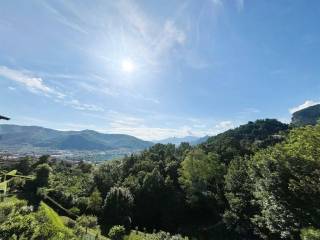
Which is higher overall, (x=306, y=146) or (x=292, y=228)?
(x=306, y=146)

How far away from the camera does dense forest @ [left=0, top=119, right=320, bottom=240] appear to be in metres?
30.2

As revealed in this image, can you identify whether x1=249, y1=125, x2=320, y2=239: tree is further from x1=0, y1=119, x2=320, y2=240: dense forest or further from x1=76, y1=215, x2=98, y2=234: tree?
x1=76, y1=215, x2=98, y2=234: tree

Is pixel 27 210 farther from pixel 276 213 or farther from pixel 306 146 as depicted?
pixel 306 146

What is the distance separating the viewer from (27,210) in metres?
41.9

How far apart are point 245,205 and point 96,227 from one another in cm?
2526

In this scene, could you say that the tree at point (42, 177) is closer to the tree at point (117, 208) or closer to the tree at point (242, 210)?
the tree at point (117, 208)

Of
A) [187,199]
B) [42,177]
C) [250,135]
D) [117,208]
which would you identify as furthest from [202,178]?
[250,135]

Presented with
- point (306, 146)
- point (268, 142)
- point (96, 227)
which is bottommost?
point (96, 227)

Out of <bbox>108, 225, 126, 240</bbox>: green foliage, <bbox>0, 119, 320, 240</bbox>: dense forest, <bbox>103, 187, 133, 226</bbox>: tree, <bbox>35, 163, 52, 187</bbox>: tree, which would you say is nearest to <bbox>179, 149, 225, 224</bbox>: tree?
<bbox>0, 119, 320, 240</bbox>: dense forest

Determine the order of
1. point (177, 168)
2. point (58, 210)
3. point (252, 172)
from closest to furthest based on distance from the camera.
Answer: point (252, 172), point (58, 210), point (177, 168)

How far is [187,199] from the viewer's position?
210 feet

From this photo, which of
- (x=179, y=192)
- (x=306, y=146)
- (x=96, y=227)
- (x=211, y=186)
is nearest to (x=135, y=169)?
(x=179, y=192)

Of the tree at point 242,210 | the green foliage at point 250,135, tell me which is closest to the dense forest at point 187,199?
the tree at point 242,210

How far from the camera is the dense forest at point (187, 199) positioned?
98.9ft
